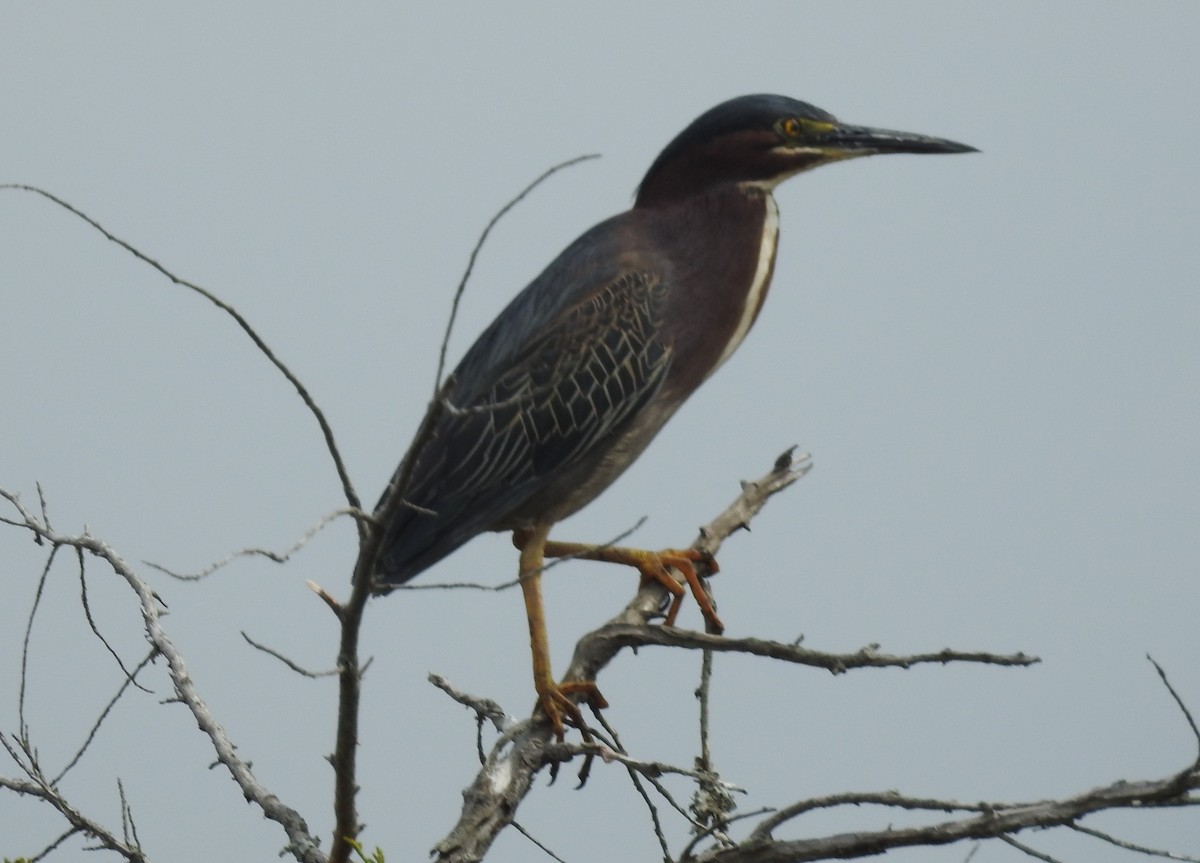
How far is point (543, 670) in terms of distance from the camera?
3104 mm

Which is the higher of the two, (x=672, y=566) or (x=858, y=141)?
(x=858, y=141)

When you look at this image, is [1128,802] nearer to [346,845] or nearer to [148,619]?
[346,845]

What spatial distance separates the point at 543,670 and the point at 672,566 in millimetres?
463

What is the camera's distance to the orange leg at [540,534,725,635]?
3.35 meters

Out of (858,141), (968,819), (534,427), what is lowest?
(968,819)

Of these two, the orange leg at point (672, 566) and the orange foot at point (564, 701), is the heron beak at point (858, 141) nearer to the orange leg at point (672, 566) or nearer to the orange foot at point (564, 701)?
the orange leg at point (672, 566)

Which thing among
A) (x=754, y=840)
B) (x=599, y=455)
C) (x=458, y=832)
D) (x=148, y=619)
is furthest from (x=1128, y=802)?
(x=148, y=619)

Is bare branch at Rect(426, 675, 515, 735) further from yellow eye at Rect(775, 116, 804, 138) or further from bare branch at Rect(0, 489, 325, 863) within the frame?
yellow eye at Rect(775, 116, 804, 138)

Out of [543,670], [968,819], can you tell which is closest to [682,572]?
[543,670]

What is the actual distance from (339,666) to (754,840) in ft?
2.36

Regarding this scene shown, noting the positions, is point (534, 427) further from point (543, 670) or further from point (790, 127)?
point (790, 127)

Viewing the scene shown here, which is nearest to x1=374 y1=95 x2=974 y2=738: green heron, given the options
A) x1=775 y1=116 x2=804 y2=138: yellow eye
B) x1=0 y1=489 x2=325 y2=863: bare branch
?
x1=775 y1=116 x2=804 y2=138: yellow eye

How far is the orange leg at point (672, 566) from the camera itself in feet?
11.0

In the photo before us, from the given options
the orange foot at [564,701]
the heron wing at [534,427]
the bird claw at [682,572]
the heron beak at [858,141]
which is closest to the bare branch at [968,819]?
the orange foot at [564,701]
